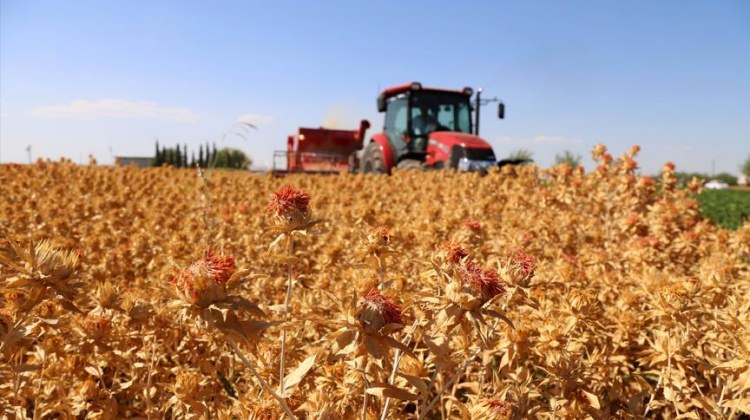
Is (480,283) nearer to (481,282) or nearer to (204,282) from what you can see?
(481,282)

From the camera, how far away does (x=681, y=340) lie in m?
2.34

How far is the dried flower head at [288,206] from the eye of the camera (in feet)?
5.63

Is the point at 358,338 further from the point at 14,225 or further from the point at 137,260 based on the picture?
the point at 14,225

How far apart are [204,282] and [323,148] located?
1999 cm

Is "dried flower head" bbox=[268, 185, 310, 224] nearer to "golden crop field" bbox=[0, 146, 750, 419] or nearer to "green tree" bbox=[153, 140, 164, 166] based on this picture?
"golden crop field" bbox=[0, 146, 750, 419]

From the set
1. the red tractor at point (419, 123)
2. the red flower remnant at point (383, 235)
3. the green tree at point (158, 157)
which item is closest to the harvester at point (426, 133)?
the red tractor at point (419, 123)

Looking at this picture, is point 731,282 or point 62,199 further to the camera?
point 62,199

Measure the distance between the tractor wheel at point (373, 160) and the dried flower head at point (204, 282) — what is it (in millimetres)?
13527

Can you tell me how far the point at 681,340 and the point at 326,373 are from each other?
68.1 inches

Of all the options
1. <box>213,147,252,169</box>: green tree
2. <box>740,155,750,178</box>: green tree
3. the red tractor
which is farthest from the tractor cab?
<box>740,155,750,178</box>: green tree

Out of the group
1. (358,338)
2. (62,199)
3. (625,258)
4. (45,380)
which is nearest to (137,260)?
(45,380)

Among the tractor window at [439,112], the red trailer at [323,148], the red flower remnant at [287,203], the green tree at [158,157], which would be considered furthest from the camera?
the green tree at [158,157]

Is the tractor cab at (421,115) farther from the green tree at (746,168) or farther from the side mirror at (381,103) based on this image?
the green tree at (746,168)

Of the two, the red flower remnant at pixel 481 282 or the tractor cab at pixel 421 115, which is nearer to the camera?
the red flower remnant at pixel 481 282
